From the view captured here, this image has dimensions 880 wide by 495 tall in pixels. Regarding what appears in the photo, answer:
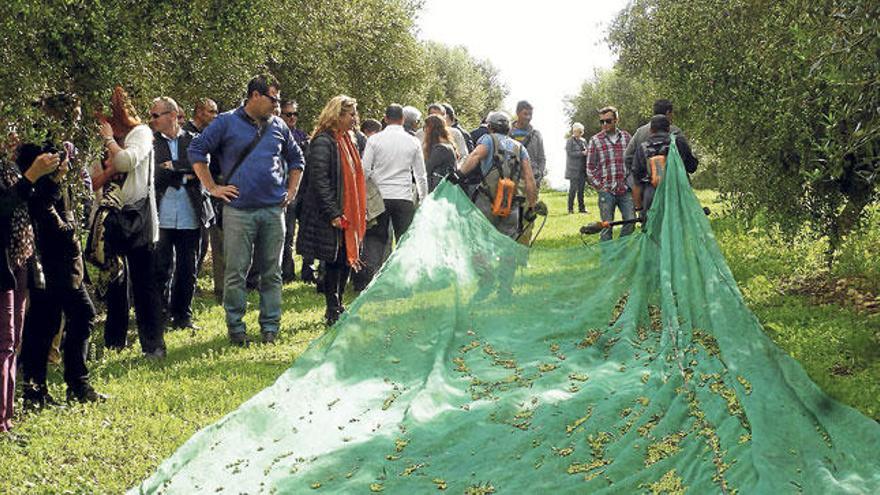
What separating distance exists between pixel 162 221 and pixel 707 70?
6.32 m

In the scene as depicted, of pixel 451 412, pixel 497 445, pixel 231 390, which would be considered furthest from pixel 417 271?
pixel 497 445

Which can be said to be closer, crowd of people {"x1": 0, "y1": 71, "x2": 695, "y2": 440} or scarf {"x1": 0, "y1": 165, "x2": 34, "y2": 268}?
scarf {"x1": 0, "y1": 165, "x2": 34, "y2": 268}

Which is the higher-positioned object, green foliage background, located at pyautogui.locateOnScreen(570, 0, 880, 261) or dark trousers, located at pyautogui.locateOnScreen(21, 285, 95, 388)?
green foliage background, located at pyautogui.locateOnScreen(570, 0, 880, 261)

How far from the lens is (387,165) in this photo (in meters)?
12.7

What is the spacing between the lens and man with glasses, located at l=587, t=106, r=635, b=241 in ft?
52.9

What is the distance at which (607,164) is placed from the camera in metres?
16.3

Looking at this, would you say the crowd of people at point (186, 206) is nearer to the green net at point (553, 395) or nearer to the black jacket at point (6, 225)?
the black jacket at point (6, 225)

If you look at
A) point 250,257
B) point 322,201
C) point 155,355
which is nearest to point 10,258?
point 155,355

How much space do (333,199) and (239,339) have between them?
1714mm

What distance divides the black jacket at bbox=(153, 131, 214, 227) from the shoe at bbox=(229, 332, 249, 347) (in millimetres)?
1407

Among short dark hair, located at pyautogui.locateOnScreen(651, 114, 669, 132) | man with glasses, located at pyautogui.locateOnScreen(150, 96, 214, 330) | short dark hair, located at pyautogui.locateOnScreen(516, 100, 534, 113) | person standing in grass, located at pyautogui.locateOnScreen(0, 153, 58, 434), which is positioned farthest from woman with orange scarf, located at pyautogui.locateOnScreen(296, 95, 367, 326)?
person standing in grass, located at pyautogui.locateOnScreen(0, 153, 58, 434)

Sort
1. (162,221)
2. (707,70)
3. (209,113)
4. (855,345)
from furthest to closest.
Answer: (707,70) → (209,113) → (162,221) → (855,345)

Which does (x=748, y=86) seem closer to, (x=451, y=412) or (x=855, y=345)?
(x=855, y=345)

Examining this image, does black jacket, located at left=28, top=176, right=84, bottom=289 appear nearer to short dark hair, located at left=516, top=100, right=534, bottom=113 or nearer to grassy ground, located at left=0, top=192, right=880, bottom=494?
grassy ground, located at left=0, top=192, right=880, bottom=494
